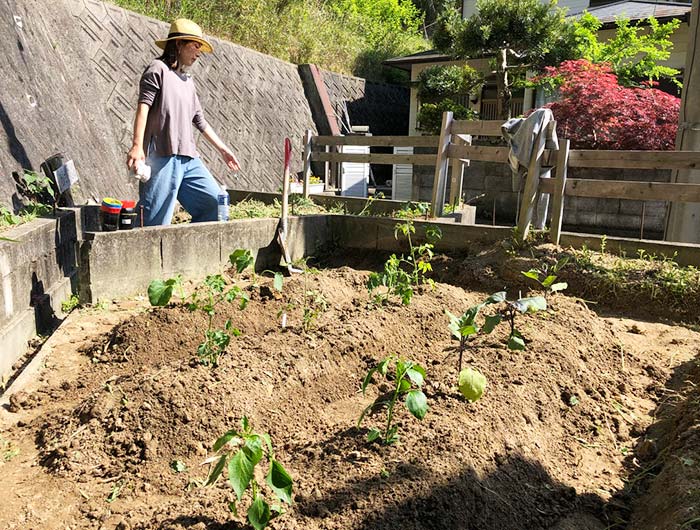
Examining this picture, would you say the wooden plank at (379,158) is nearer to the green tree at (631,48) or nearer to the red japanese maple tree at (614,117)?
the red japanese maple tree at (614,117)

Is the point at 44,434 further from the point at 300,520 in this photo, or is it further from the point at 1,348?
the point at 300,520

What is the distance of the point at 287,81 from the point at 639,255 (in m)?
10.2

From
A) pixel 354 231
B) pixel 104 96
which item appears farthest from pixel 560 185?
pixel 104 96

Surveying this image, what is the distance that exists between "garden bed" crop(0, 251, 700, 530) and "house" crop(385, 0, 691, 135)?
12.3 meters

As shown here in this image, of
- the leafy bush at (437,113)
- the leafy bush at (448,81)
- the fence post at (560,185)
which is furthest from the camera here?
the leafy bush at (448,81)

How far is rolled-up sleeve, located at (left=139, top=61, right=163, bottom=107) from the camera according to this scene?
4793 millimetres

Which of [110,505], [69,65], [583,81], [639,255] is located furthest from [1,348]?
[583,81]

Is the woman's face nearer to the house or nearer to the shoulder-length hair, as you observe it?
the shoulder-length hair

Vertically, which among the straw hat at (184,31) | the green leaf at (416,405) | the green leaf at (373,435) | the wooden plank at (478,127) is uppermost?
the straw hat at (184,31)

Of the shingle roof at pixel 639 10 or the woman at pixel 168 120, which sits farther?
the shingle roof at pixel 639 10

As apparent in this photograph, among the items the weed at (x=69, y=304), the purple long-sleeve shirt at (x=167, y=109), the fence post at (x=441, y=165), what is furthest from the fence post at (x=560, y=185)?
the weed at (x=69, y=304)

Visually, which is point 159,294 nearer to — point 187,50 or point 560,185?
point 187,50

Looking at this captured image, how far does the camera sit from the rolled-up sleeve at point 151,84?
479 centimetres

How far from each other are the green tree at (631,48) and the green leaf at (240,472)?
12698mm
